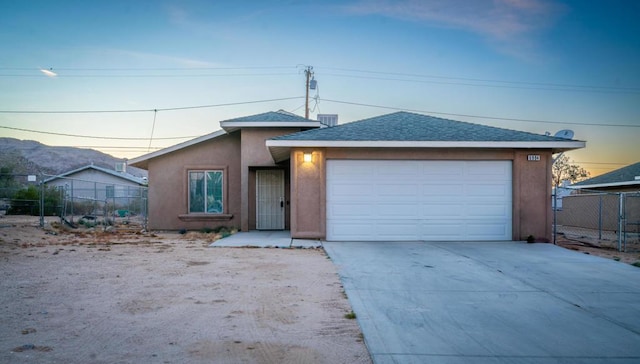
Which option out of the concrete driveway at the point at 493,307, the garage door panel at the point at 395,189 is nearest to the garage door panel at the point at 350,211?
the garage door panel at the point at 395,189

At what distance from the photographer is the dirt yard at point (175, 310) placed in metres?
4.35

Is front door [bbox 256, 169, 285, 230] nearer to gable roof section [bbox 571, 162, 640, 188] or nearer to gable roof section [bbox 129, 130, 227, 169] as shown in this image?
gable roof section [bbox 129, 130, 227, 169]

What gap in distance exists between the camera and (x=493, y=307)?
6105 mm

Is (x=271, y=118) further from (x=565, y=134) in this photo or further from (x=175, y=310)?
(x=175, y=310)

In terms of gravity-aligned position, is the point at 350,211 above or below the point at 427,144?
below

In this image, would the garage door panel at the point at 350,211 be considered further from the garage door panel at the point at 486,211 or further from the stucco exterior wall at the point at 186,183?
the stucco exterior wall at the point at 186,183

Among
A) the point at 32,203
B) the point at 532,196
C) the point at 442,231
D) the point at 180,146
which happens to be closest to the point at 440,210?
the point at 442,231

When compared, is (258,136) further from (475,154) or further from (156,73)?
(156,73)

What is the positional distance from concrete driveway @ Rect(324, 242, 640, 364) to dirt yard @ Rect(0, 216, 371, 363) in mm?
462

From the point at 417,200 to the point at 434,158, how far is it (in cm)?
131

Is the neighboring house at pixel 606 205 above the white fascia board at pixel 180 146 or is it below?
below

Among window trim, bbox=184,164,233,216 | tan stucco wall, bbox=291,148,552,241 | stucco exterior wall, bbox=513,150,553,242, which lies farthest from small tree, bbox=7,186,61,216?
stucco exterior wall, bbox=513,150,553,242

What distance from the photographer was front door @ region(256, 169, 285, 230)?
1755cm

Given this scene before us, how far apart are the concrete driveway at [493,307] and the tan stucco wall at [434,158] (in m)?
2.68
